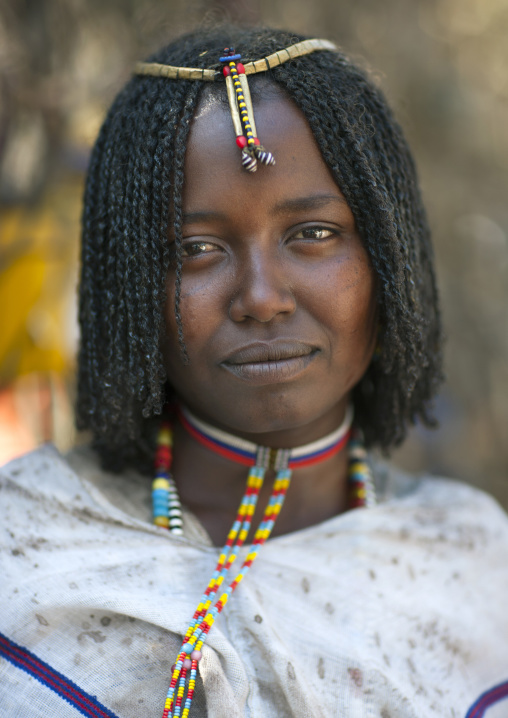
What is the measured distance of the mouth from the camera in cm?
133

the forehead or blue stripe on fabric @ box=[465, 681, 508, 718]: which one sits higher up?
the forehead

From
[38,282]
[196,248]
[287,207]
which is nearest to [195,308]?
[196,248]

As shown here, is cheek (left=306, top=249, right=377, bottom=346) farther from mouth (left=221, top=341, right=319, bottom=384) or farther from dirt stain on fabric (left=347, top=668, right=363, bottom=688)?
dirt stain on fabric (left=347, top=668, right=363, bottom=688)

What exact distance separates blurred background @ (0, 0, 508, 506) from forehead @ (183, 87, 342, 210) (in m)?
1.38

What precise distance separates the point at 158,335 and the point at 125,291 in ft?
0.37

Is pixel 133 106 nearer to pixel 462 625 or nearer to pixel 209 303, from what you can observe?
pixel 209 303

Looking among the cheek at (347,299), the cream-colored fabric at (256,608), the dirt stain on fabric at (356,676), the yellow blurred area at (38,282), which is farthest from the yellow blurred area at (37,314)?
the dirt stain on fabric at (356,676)

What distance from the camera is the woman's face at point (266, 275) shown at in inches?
51.1

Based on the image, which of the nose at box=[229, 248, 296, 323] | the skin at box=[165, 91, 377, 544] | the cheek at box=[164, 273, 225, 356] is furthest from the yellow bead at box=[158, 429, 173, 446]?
→ the nose at box=[229, 248, 296, 323]

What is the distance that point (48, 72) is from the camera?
2.74m

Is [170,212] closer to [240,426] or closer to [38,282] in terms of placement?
[240,426]

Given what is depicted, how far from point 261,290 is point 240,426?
1.04 ft

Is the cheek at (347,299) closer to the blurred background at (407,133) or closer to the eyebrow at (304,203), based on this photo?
the eyebrow at (304,203)

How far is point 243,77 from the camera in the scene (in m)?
1.34
